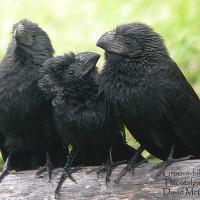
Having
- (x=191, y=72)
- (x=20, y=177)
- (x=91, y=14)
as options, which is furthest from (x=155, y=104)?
(x=91, y=14)

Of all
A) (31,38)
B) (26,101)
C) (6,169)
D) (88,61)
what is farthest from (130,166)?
(31,38)

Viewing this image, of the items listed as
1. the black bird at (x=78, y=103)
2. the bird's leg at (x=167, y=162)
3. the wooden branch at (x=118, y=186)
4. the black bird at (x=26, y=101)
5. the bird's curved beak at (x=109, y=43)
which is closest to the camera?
the wooden branch at (x=118, y=186)

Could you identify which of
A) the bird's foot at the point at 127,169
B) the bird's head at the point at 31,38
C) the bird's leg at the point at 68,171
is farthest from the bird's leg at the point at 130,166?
the bird's head at the point at 31,38

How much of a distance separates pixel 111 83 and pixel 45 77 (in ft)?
1.64

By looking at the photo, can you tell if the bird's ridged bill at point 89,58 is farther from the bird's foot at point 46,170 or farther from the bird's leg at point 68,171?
the bird's foot at point 46,170

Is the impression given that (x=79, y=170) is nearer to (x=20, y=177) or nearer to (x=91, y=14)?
(x=20, y=177)

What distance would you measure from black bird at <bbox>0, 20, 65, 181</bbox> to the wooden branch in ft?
1.01

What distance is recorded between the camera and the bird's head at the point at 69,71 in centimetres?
512

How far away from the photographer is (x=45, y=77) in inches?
205

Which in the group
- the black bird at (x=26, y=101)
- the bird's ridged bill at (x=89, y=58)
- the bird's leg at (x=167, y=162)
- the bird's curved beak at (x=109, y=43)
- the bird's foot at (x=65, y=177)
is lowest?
the bird's foot at (x=65, y=177)

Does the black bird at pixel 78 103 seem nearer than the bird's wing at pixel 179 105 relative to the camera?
No

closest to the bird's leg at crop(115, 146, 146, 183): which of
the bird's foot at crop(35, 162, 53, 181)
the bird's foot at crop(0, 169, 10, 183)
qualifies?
the bird's foot at crop(35, 162, 53, 181)

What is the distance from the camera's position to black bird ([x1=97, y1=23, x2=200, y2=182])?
4938 mm

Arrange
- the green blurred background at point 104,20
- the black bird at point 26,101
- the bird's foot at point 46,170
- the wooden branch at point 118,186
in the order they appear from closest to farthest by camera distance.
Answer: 1. the wooden branch at point 118,186
2. the bird's foot at point 46,170
3. the black bird at point 26,101
4. the green blurred background at point 104,20
